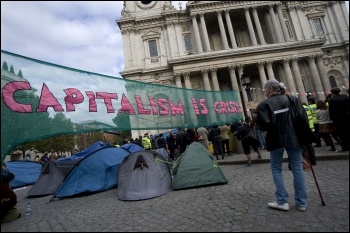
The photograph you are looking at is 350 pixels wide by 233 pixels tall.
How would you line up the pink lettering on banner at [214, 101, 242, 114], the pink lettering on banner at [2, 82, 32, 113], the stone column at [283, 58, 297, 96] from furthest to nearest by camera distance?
the stone column at [283, 58, 297, 96] < the pink lettering on banner at [214, 101, 242, 114] < the pink lettering on banner at [2, 82, 32, 113]

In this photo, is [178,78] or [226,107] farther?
[178,78]

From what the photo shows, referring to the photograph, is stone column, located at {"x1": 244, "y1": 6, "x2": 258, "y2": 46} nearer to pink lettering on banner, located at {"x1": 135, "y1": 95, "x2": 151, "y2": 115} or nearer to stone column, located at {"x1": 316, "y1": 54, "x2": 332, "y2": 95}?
stone column, located at {"x1": 316, "y1": 54, "x2": 332, "y2": 95}

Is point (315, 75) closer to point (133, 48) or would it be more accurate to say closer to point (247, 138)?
point (133, 48)

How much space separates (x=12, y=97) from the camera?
13.6ft

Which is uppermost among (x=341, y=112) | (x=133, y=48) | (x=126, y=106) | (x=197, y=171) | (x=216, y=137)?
(x=133, y=48)

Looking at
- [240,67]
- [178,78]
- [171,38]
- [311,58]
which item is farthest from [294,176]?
[171,38]

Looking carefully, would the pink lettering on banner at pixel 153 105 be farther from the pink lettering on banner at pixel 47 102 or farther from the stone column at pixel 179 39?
the stone column at pixel 179 39

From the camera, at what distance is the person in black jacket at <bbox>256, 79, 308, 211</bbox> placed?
11.3 feet

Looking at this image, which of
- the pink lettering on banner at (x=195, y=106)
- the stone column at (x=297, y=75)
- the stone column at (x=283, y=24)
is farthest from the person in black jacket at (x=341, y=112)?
the stone column at (x=283, y=24)

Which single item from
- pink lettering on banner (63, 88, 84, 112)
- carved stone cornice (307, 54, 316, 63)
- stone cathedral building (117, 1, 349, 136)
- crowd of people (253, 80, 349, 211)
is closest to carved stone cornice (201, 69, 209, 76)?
stone cathedral building (117, 1, 349, 136)

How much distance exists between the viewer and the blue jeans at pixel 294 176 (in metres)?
3.41

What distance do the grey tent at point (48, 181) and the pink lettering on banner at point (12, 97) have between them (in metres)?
4.64

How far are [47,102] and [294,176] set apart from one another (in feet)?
15.9

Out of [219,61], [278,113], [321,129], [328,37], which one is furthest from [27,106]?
[328,37]
